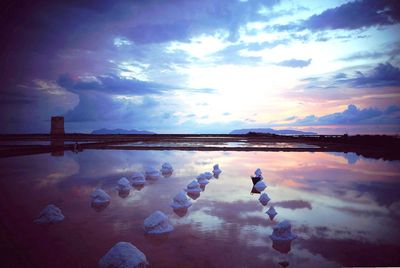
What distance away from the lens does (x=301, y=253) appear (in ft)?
18.2

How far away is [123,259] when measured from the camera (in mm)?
4707

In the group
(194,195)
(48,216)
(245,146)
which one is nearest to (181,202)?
(194,195)

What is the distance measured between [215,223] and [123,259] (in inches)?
118

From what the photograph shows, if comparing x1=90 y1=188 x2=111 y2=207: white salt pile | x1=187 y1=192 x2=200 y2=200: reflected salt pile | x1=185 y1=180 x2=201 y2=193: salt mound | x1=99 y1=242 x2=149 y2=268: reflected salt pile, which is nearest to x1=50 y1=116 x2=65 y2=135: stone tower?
x1=90 y1=188 x2=111 y2=207: white salt pile

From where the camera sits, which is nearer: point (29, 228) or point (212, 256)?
point (212, 256)

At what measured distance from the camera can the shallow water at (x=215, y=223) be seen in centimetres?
534

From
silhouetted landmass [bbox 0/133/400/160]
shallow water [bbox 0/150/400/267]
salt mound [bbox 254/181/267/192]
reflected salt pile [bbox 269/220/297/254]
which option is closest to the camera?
shallow water [bbox 0/150/400/267]

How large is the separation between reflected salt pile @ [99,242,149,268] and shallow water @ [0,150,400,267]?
0.36 meters

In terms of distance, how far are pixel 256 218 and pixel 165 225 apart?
266 cm

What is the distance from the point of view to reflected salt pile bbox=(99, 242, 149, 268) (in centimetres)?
468

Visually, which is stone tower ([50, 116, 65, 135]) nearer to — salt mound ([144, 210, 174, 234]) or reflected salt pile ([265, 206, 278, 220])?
salt mound ([144, 210, 174, 234])

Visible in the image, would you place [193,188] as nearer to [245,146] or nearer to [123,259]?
[123,259]

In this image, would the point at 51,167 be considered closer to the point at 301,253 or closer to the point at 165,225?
the point at 165,225

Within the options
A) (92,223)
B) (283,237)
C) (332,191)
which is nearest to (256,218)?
(283,237)
